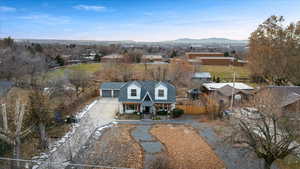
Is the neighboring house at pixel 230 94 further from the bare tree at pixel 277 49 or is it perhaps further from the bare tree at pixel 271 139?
the bare tree at pixel 271 139

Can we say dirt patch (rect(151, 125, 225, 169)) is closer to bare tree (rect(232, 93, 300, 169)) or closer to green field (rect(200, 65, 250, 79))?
bare tree (rect(232, 93, 300, 169))

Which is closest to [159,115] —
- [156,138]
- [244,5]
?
[156,138]

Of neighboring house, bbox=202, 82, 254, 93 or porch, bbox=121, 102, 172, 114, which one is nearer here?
porch, bbox=121, 102, 172, 114

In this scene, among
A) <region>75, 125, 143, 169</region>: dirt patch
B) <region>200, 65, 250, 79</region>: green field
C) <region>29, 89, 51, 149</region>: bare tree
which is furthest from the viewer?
<region>200, 65, 250, 79</region>: green field

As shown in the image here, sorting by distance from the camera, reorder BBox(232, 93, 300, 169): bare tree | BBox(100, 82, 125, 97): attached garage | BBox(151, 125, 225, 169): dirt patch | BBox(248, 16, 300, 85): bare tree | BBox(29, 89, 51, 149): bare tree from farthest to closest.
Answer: BBox(100, 82, 125, 97): attached garage
BBox(248, 16, 300, 85): bare tree
BBox(29, 89, 51, 149): bare tree
BBox(151, 125, 225, 169): dirt patch
BBox(232, 93, 300, 169): bare tree

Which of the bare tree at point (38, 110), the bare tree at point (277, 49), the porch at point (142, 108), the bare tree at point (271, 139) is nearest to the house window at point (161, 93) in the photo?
the porch at point (142, 108)

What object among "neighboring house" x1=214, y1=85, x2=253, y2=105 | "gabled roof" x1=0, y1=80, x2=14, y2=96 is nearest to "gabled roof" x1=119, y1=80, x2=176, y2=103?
"neighboring house" x1=214, y1=85, x2=253, y2=105

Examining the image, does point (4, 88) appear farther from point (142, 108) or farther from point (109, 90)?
point (142, 108)
